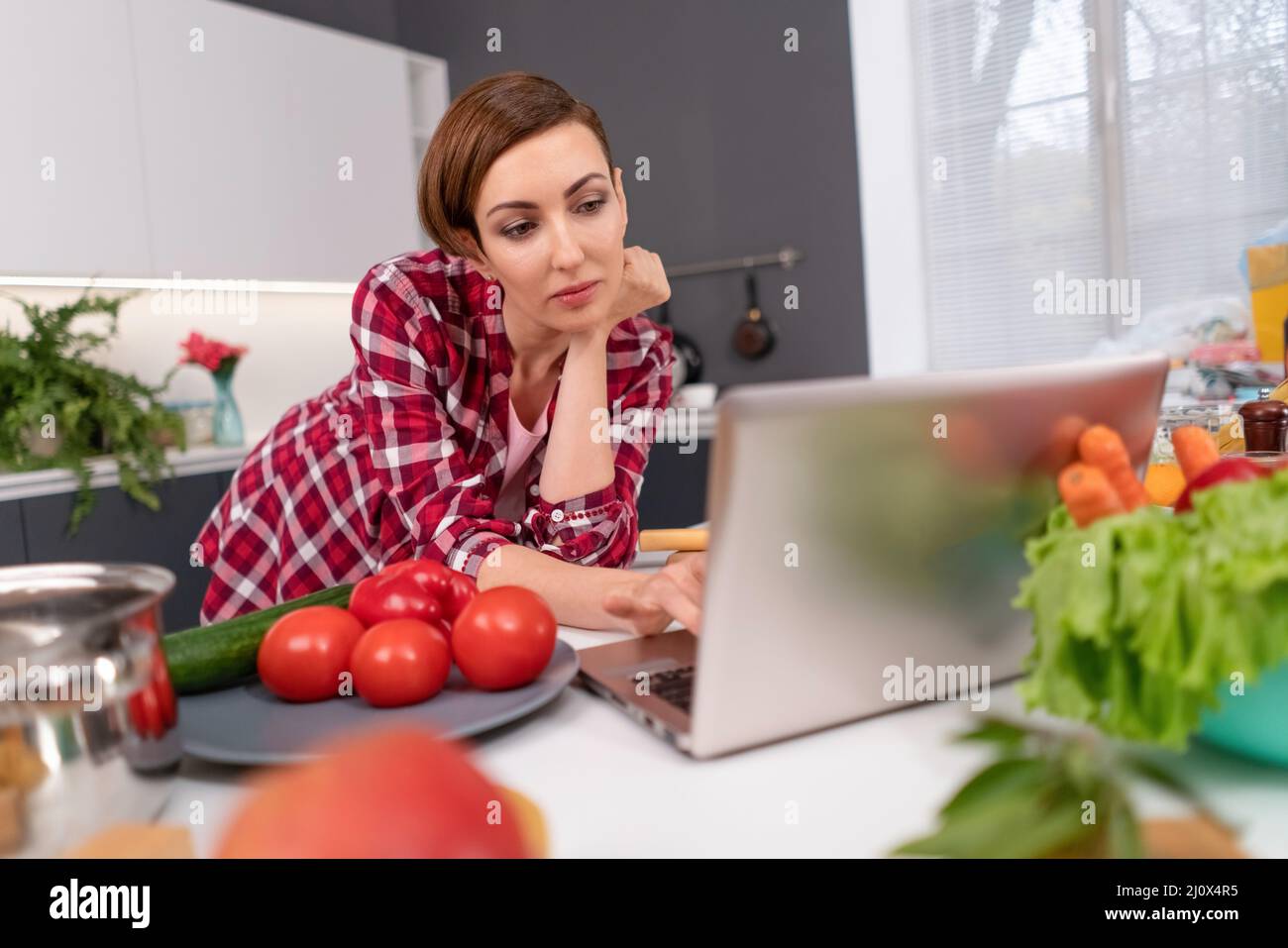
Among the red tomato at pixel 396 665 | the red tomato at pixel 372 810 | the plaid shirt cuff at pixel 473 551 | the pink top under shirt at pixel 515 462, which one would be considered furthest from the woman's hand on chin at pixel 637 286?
the red tomato at pixel 372 810

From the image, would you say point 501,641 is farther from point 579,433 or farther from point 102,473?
point 102,473

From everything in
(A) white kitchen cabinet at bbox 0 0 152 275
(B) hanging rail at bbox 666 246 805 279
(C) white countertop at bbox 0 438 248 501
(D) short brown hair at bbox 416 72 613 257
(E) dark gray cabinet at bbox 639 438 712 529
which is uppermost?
(A) white kitchen cabinet at bbox 0 0 152 275

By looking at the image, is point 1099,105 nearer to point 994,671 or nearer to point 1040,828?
point 994,671

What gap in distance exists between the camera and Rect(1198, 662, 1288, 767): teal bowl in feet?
1.75

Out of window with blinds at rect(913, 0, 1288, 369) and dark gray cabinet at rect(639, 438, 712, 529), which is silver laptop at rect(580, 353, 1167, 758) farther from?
window with blinds at rect(913, 0, 1288, 369)

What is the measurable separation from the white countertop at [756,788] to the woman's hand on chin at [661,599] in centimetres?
9

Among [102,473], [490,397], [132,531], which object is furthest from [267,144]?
[490,397]

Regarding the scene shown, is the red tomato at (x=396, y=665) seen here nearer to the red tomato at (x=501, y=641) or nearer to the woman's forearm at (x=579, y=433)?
the red tomato at (x=501, y=641)

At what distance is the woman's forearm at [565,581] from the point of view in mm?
1021

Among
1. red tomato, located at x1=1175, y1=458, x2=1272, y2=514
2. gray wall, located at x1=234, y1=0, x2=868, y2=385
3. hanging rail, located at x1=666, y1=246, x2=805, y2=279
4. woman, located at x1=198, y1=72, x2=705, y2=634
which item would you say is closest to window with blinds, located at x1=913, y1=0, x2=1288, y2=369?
gray wall, located at x1=234, y1=0, x2=868, y2=385

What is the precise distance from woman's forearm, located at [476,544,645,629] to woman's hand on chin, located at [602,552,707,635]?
0.02 meters

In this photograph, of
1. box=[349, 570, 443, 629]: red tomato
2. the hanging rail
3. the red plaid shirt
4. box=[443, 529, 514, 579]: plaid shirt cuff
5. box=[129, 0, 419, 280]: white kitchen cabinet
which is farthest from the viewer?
the hanging rail
